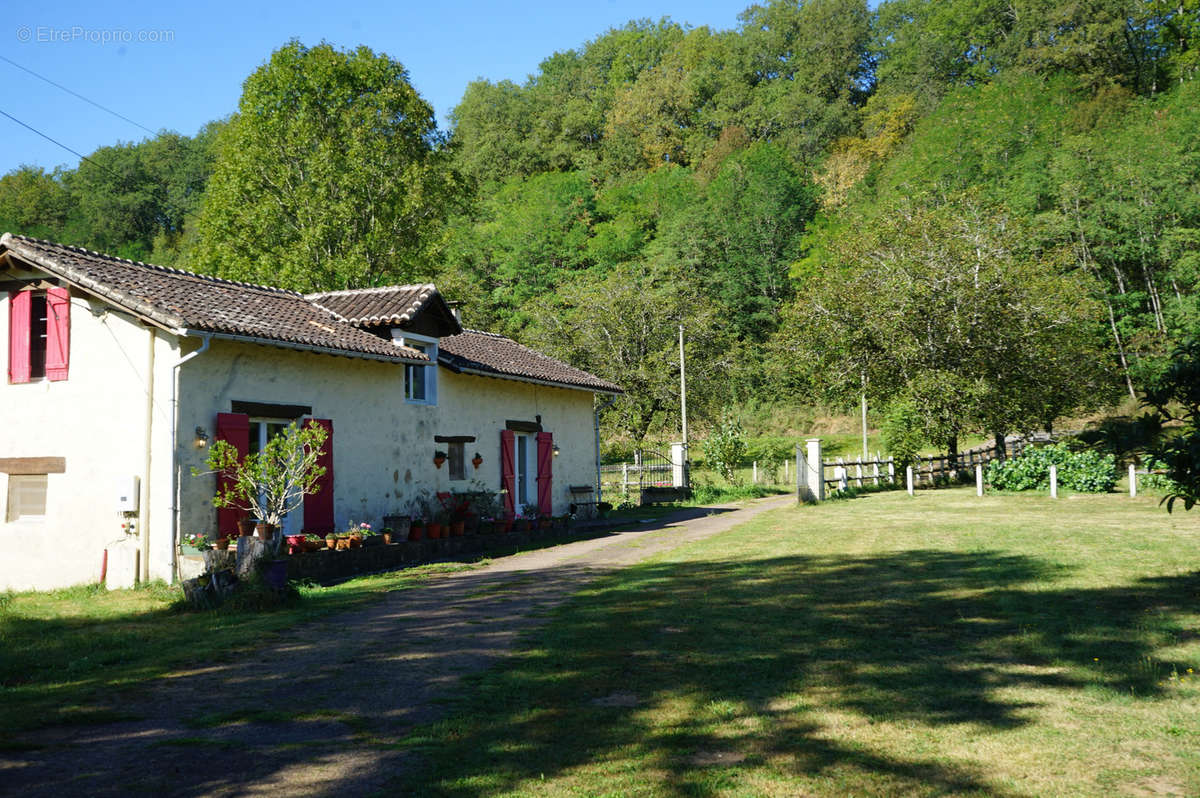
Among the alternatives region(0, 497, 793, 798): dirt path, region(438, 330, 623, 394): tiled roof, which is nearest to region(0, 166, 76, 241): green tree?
region(438, 330, 623, 394): tiled roof

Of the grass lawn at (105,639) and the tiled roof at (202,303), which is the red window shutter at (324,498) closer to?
the tiled roof at (202,303)

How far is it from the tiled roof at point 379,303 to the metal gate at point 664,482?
12729 millimetres

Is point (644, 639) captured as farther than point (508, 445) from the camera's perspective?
No

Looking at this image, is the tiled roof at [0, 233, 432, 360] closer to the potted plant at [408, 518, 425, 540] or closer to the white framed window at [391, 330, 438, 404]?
the white framed window at [391, 330, 438, 404]

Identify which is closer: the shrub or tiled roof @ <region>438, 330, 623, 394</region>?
tiled roof @ <region>438, 330, 623, 394</region>

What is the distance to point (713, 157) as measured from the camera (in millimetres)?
59562

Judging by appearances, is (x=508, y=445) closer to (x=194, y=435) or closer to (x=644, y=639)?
(x=194, y=435)

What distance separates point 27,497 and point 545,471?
1088 cm

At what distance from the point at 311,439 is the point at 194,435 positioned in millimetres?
1616

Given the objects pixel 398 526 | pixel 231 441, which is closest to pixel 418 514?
pixel 398 526

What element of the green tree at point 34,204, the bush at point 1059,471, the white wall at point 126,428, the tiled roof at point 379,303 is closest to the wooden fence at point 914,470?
the bush at point 1059,471

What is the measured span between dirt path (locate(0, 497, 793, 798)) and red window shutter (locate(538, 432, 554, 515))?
426 inches

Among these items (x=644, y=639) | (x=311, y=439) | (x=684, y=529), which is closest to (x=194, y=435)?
(x=311, y=439)

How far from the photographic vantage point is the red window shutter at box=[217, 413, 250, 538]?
1237 cm
